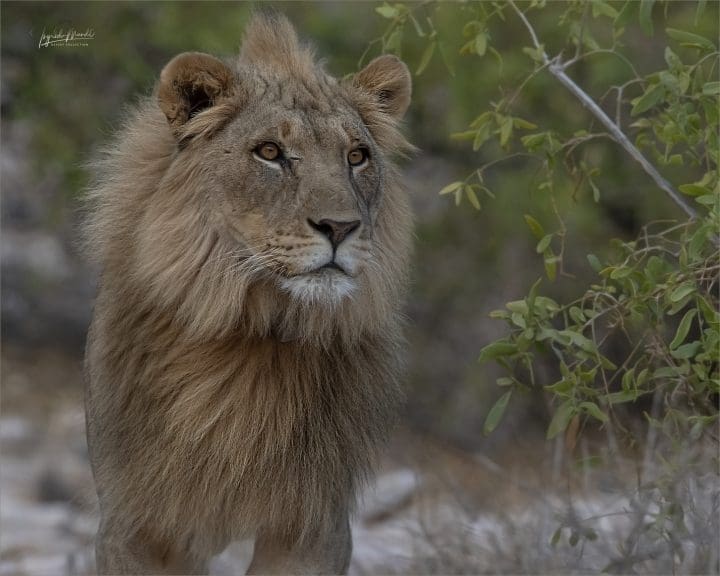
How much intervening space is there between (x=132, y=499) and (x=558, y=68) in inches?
84.2

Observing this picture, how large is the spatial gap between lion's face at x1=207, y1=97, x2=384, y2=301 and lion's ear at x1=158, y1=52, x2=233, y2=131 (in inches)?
5.0

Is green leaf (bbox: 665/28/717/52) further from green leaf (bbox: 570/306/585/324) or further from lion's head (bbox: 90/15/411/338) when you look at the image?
lion's head (bbox: 90/15/411/338)

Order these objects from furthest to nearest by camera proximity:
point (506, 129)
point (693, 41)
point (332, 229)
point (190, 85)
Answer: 1. point (506, 129)
2. point (190, 85)
3. point (693, 41)
4. point (332, 229)

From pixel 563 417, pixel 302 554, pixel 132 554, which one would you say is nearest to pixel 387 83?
pixel 563 417

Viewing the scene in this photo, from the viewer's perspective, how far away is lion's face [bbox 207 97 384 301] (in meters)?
3.99

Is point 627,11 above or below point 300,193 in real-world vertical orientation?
above

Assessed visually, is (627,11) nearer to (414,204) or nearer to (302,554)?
(302,554)

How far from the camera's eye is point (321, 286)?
3996 millimetres

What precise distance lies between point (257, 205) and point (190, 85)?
51 cm

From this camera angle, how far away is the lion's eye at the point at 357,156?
14.4 ft

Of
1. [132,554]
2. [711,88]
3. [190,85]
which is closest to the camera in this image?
[711,88]

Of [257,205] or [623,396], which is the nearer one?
[257,205]

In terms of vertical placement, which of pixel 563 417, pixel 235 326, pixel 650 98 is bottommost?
pixel 563 417

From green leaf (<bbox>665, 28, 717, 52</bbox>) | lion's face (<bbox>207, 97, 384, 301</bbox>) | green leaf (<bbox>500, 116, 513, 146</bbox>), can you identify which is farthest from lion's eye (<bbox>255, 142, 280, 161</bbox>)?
green leaf (<bbox>665, 28, 717, 52</bbox>)
